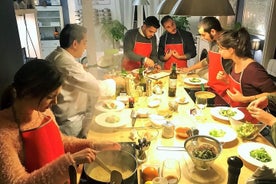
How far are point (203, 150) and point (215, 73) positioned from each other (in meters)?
1.69

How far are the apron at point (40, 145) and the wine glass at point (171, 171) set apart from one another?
0.60 meters

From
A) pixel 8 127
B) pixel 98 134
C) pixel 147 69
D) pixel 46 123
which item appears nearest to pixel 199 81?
pixel 147 69

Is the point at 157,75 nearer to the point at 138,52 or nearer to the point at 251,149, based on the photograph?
the point at 138,52

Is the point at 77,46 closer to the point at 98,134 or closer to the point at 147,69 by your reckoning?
the point at 98,134

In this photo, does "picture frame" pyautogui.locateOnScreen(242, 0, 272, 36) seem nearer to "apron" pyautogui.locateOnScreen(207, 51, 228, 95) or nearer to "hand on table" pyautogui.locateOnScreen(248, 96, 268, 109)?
"apron" pyautogui.locateOnScreen(207, 51, 228, 95)

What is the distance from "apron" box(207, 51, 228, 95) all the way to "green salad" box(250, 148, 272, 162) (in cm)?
123

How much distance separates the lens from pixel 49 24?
5.69m

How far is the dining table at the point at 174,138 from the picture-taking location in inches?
47.6

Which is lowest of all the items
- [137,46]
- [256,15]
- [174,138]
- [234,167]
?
[174,138]

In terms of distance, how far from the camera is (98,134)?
1618mm

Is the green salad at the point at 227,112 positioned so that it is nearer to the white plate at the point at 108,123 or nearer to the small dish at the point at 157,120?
the small dish at the point at 157,120

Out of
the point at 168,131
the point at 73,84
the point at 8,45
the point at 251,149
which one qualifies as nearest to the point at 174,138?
the point at 168,131

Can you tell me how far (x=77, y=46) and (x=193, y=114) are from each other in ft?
3.80

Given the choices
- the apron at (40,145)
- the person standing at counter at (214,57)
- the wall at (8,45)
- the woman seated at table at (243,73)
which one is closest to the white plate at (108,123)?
the apron at (40,145)
